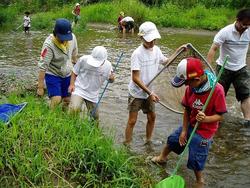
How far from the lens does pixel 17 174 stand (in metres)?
3.96

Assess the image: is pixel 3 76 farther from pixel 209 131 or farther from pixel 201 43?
pixel 201 43

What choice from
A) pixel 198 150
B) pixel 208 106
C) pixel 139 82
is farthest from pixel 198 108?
pixel 139 82

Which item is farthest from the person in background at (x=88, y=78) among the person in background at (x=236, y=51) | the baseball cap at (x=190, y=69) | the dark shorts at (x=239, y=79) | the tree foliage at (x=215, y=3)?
the tree foliage at (x=215, y=3)

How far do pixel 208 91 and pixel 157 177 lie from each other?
4.41 feet

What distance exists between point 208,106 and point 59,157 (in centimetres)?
158

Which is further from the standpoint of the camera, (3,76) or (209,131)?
(3,76)

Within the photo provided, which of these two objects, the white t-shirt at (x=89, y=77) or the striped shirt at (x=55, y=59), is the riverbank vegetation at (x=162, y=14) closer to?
the striped shirt at (x=55, y=59)

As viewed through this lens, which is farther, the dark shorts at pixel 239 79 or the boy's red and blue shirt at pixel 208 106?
the dark shorts at pixel 239 79

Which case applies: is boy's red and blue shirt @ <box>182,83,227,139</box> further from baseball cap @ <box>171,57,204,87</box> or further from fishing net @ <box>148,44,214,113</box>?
fishing net @ <box>148,44,214,113</box>

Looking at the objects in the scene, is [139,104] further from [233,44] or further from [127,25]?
[127,25]

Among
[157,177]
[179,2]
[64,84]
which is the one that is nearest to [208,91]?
[157,177]

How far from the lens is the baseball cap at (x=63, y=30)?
5.47m

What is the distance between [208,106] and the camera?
4.30 metres

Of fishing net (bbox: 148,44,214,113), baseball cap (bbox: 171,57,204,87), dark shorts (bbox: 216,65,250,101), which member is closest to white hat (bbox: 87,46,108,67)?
fishing net (bbox: 148,44,214,113)
